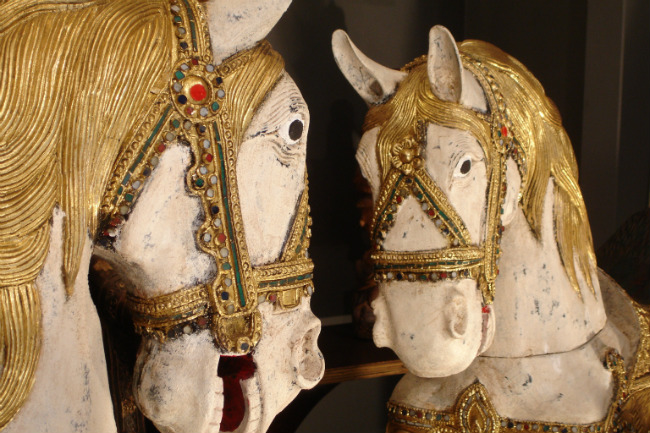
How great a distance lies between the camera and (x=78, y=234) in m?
0.67

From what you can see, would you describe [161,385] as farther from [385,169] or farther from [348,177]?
[348,177]

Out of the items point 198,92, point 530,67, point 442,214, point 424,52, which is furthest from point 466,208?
point 530,67

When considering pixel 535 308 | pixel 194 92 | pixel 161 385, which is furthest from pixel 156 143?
pixel 535 308

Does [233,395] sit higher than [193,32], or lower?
lower

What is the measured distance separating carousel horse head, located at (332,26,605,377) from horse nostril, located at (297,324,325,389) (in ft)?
0.91

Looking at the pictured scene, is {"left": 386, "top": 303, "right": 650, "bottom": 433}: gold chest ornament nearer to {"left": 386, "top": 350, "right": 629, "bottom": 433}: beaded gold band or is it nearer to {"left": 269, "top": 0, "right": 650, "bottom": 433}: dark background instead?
{"left": 386, "top": 350, "right": 629, "bottom": 433}: beaded gold band

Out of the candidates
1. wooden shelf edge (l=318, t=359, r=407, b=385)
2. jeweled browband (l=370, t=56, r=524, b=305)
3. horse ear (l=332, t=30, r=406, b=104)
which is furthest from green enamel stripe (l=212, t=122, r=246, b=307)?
wooden shelf edge (l=318, t=359, r=407, b=385)

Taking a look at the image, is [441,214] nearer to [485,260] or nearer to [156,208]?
[485,260]

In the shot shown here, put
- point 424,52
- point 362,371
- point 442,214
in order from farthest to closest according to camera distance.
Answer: point 424,52 < point 362,371 < point 442,214

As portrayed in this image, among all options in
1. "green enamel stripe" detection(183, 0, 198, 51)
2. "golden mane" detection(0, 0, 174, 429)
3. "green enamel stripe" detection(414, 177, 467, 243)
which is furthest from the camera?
"green enamel stripe" detection(414, 177, 467, 243)

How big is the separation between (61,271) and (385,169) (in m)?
0.56

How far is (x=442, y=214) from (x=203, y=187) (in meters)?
0.44

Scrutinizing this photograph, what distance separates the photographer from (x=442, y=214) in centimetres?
106

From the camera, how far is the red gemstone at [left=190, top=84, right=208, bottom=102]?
717mm
